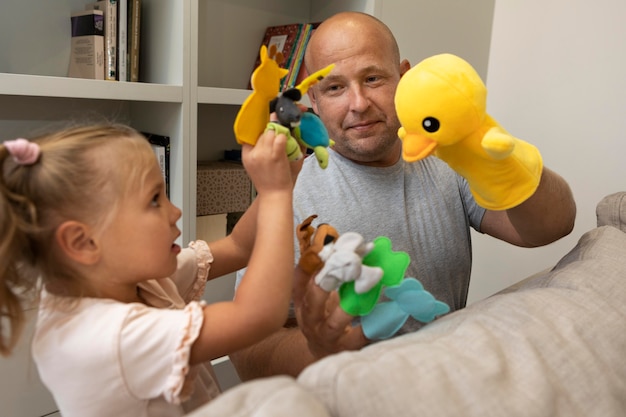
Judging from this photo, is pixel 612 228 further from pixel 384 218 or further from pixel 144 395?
pixel 144 395

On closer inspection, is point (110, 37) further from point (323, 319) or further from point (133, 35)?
point (323, 319)

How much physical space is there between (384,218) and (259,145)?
530mm

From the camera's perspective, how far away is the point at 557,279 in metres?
0.83

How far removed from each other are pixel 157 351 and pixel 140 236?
0.15 m

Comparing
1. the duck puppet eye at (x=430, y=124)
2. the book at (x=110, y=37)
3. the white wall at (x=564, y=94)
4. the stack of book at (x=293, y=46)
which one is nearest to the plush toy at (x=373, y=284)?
the duck puppet eye at (x=430, y=124)

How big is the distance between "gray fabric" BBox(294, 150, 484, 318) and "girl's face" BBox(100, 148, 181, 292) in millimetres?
485

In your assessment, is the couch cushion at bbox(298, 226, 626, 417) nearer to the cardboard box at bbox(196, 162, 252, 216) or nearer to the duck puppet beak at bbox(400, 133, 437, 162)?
the duck puppet beak at bbox(400, 133, 437, 162)

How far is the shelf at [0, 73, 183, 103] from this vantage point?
1.20 m

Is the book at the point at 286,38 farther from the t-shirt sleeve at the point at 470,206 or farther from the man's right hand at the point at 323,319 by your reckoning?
the man's right hand at the point at 323,319

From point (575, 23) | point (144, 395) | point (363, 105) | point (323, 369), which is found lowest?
point (144, 395)

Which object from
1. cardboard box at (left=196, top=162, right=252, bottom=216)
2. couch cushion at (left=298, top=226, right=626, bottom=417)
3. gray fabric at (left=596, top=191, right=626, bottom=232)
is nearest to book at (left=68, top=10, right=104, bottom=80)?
cardboard box at (left=196, top=162, right=252, bottom=216)

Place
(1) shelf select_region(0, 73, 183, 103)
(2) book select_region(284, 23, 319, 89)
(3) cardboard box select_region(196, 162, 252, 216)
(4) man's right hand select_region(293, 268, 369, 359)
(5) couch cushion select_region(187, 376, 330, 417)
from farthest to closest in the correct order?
1. (2) book select_region(284, 23, 319, 89)
2. (3) cardboard box select_region(196, 162, 252, 216)
3. (1) shelf select_region(0, 73, 183, 103)
4. (4) man's right hand select_region(293, 268, 369, 359)
5. (5) couch cushion select_region(187, 376, 330, 417)

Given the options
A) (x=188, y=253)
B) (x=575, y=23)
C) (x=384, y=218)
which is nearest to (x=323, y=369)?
(x=188, y=253)

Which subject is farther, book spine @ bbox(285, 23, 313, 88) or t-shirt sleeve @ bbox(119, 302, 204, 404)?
book spine @ bbox(285, 23, 313, 88)
